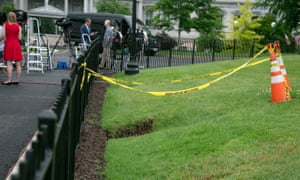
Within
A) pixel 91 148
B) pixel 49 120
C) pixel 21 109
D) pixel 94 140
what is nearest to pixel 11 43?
pixel 21 109

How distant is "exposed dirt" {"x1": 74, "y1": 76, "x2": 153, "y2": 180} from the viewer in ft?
19.7

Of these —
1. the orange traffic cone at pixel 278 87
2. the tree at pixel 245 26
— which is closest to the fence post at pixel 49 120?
the orange traffic cone at pixel 278 87

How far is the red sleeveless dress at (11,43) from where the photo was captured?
12.5 metres

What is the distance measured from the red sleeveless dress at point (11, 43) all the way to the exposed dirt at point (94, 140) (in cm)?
260

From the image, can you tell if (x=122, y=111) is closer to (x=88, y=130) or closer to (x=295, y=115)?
(x=88, y=130)

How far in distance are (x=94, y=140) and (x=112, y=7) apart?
41549mm

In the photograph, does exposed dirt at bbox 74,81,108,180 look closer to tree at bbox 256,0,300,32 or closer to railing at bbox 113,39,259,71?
railing at bbox 113,39,259,71

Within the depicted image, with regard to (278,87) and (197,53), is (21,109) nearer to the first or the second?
(278,87)

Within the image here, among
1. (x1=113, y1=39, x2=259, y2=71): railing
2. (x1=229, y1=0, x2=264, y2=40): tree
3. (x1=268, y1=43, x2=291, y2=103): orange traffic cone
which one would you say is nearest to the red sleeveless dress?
(x1=268, y1=43, x2=291, y2=103): orange traffic cone

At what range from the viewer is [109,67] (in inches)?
732

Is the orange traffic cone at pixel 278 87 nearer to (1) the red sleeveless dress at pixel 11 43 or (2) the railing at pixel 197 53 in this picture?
(1) the red sleeveless dress at pixel 11 43

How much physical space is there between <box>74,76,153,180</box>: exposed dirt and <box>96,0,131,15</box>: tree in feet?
122

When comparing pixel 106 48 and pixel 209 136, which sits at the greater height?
pixel 106 48

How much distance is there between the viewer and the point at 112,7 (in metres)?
48.2
